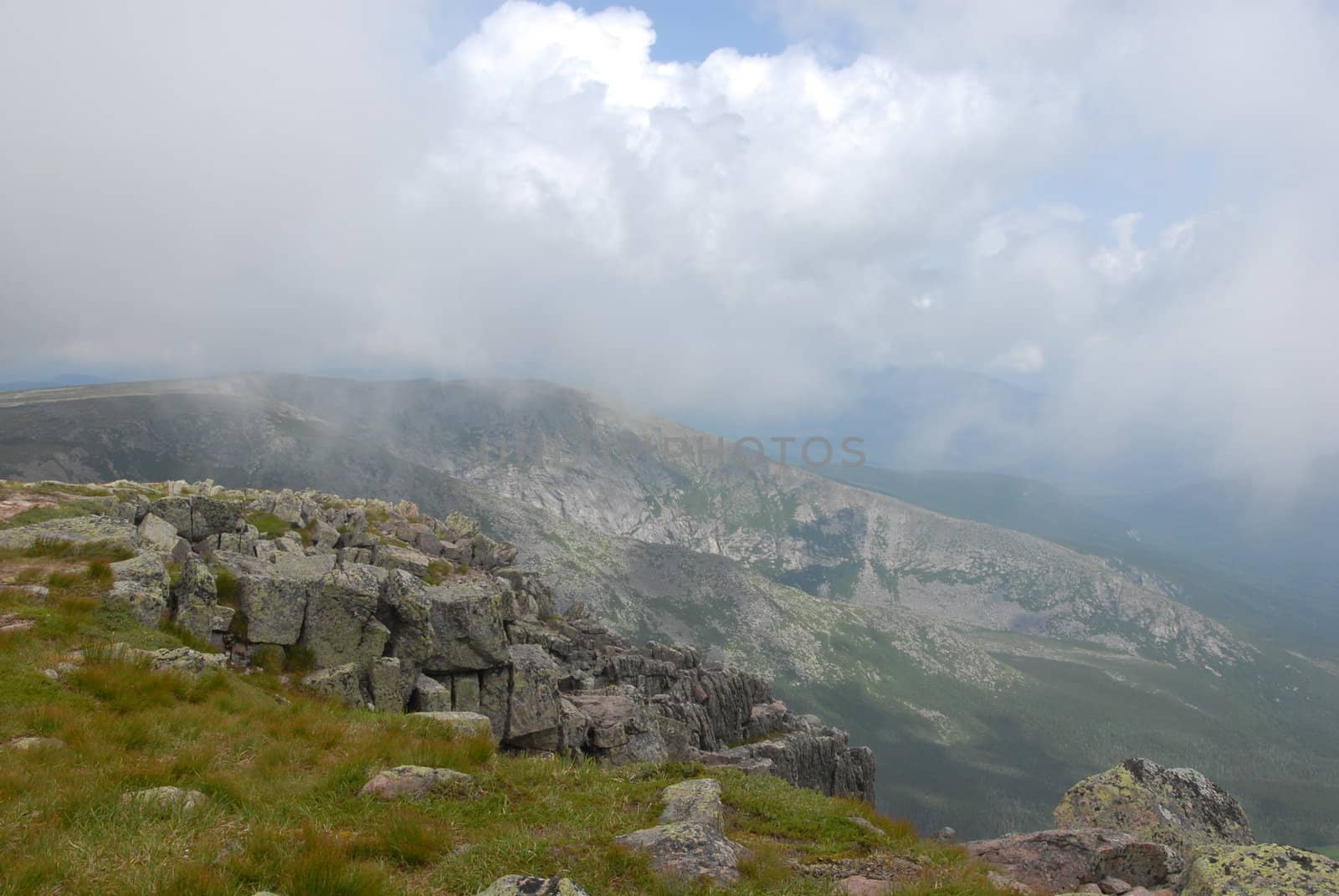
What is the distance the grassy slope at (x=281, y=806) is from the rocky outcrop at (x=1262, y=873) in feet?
14.0

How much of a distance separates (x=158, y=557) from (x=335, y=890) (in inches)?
856

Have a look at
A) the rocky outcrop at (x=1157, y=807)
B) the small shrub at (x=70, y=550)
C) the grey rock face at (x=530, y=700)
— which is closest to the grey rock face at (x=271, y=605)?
the small shrub at (x=70, y=550)

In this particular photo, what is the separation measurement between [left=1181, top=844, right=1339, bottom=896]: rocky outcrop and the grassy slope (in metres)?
4.26

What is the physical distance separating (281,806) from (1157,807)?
24.2 m

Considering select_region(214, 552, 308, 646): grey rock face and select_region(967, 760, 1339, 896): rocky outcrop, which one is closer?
select_region(967, 760, 1339, 896): rocky outcrop

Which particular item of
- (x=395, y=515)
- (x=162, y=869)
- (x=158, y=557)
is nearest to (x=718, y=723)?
(x=395, y=515)

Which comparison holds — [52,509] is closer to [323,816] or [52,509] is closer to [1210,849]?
[323,816]

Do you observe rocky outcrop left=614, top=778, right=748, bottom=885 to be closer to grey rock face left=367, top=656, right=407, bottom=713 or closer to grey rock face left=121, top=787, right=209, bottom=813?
grey rock face left=121, top=787, right=209, bottom=813

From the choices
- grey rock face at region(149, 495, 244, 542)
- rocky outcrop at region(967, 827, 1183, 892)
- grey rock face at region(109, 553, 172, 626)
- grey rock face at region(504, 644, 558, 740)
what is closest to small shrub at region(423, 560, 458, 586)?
grey rock face at region(149, 495, 244, 542)

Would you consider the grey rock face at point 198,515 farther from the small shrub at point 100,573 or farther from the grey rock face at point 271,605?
the grey rock face at point 271,605

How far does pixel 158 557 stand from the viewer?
2523cm

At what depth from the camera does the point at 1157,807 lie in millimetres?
20703

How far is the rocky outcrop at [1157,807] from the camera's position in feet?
66.8

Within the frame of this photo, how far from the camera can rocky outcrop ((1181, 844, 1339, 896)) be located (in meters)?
11.9
